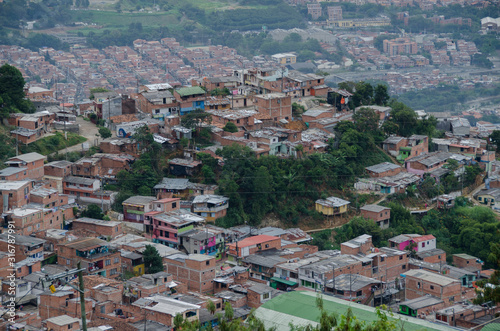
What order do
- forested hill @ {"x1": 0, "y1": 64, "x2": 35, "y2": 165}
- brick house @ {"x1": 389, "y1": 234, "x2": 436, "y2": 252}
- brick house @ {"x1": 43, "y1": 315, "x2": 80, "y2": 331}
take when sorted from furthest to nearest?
forested hill @ {"x1": 0, "y1": 64, "x2": 35, "y2": 165}
brick house @ {"x1": 389, "y1": 234, "x2": 436, "y2": 252}
brick house @ {"x1": 43, "y1": 315, "x2": 80, "y2": 331}

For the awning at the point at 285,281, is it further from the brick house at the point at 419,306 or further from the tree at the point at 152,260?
the tree at the point at 152,260

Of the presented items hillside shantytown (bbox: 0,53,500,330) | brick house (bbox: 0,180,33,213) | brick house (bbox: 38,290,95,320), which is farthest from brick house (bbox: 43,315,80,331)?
brick house (bbox: 0,180,33,213)

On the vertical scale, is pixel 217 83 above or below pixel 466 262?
above

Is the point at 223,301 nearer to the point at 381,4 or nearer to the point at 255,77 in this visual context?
the point at 255,77

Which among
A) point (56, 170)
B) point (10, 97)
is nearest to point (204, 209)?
point (56, 170)

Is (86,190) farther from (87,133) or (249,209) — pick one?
(249,209)

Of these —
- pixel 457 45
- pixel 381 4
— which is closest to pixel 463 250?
pixel 457 45

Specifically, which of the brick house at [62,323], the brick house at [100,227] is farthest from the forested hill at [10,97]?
the brick house at [62,323]

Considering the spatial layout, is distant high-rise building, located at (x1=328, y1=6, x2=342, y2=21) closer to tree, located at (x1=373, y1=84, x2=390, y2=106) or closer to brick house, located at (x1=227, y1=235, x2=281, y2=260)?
tree, located at (x1=373, y1=84, x2=390, y2=106)
